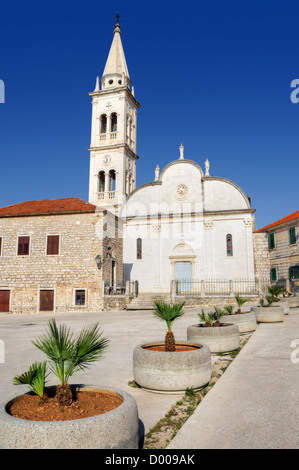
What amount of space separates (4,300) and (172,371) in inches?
810

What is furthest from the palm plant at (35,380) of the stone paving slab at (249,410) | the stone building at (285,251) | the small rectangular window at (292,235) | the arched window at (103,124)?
the arched window at (103,124)

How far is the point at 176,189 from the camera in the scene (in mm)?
31578

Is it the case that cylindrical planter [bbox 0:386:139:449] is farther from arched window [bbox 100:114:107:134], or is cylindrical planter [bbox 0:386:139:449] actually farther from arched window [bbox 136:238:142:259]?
arched window [bbox 100:114:107:134]

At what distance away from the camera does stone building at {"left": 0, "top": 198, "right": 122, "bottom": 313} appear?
2180 cm

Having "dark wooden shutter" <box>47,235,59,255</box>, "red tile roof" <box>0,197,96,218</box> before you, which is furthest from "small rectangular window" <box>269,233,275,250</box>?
"dark wooden shutter" <box>47,235,59,255</box>

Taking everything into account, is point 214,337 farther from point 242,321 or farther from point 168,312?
point 242,321

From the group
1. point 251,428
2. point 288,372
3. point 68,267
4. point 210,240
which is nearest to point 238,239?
point 210,240

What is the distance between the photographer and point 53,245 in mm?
22656

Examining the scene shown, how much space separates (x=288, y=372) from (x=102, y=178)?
31.5 meters

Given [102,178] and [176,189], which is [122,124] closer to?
[102,178]

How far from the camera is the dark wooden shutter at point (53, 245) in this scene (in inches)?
888

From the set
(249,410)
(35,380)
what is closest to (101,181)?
(249,410)

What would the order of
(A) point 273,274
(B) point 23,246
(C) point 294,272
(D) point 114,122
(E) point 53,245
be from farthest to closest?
(D) point 114,122 → (A) point 273,274 → (C) point 294,272 → (B) point 23,246 → (E) point 53,245

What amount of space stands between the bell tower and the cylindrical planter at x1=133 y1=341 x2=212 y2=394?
27.9 meters
